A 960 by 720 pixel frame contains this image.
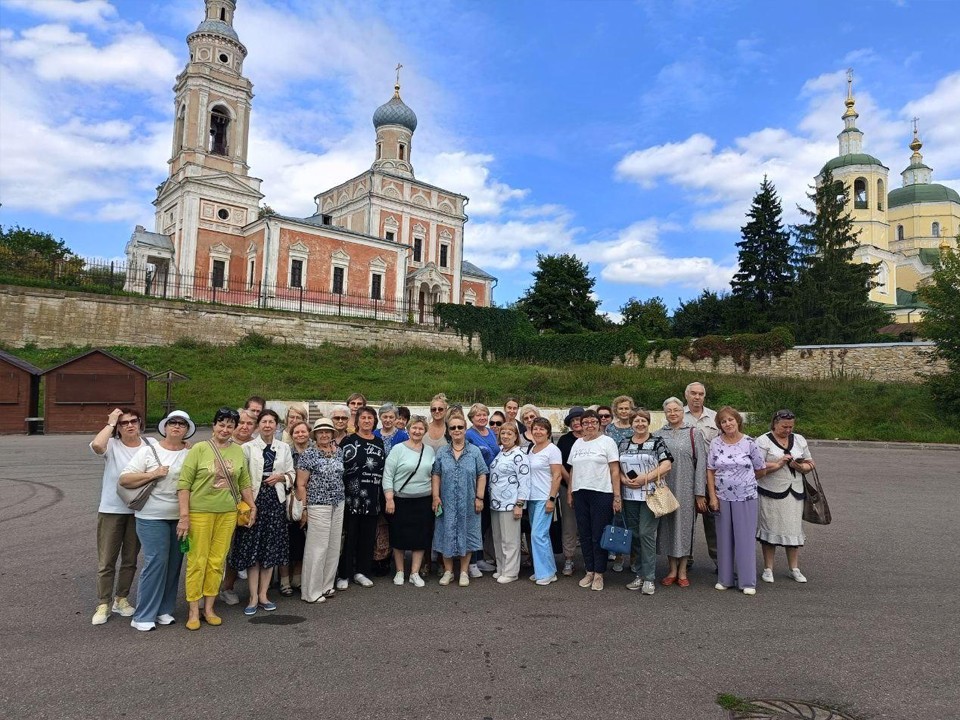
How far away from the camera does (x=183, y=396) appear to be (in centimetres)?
2128

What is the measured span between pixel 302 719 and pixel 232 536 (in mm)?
1963

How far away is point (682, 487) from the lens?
5.76 meters

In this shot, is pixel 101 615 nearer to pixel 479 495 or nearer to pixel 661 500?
pixel 479 495

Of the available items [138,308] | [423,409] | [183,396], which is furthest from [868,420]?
[138,308]

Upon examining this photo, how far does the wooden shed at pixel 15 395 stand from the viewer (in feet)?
54.2

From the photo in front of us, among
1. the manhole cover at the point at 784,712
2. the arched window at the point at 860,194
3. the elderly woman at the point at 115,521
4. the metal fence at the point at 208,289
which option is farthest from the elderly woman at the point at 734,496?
the arched window at the point at 860,194

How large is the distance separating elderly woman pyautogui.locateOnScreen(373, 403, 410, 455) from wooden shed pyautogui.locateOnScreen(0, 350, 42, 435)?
49.7ft

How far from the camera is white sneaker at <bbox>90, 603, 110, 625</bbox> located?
4562 millimetres

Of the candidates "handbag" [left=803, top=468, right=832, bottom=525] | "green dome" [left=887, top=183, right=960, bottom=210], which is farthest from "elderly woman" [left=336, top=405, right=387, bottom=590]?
"green dome" [left=887, top=183, right=960, bottom=210]

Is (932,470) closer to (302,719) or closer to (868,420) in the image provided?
(868,420)

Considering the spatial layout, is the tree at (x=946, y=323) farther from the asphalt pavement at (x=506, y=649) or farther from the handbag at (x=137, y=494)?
the handbag at (x=137, y=494)

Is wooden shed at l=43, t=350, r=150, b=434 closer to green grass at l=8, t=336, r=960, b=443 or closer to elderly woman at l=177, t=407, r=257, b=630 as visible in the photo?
green grass at l=8, t=336, r=960, b=443

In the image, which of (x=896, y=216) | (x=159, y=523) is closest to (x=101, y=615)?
(x=159, y=523)

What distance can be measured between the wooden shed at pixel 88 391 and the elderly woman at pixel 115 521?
45.5 feet
